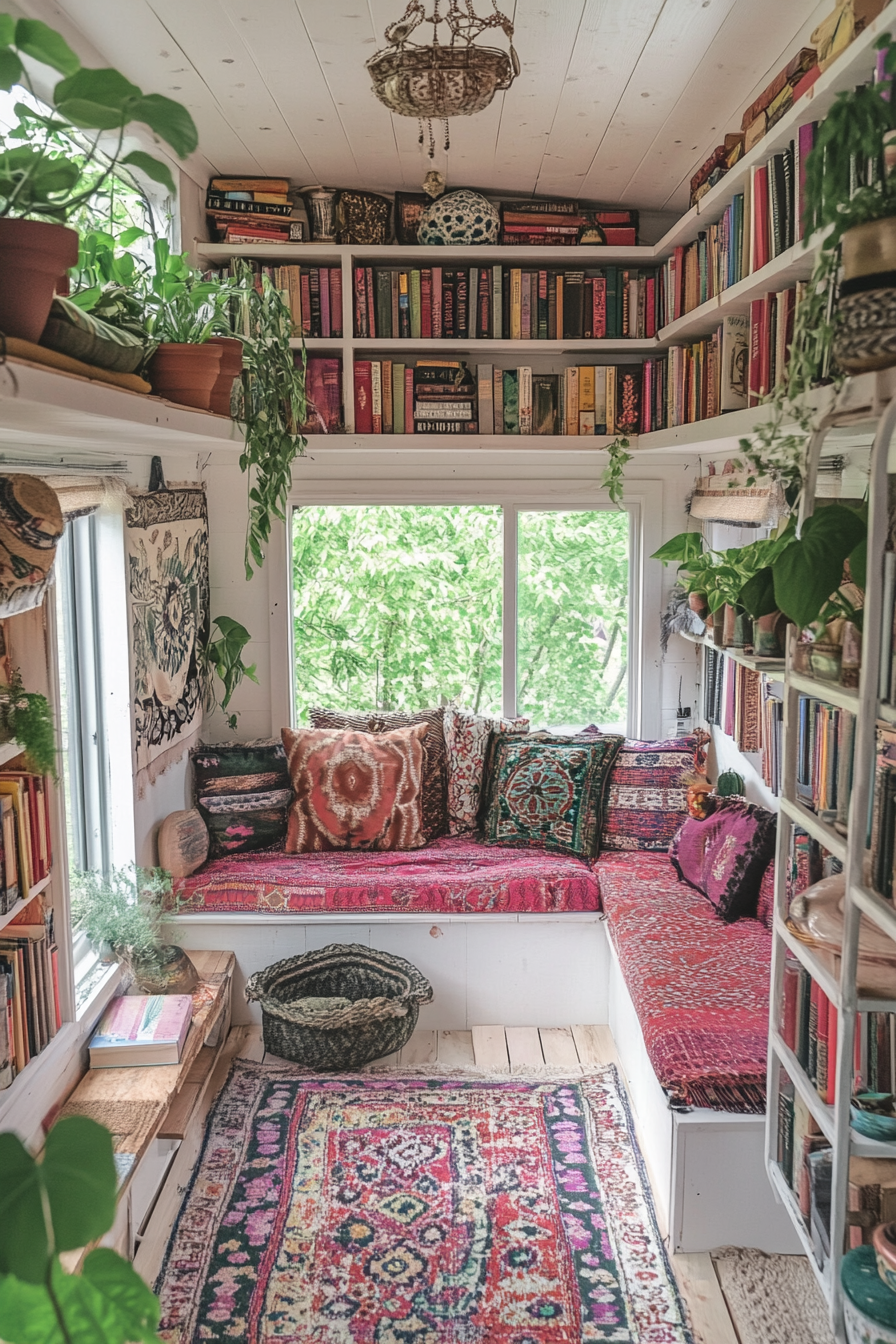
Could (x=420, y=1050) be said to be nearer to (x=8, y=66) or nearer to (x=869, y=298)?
(x=869, y=298)

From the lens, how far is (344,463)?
419 cm

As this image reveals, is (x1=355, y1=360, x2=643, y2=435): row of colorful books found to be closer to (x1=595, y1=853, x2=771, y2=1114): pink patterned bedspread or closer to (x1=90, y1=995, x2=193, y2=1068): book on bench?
(x1=595, y1=853, x2=771, y2=1114): pink patterned bedspread

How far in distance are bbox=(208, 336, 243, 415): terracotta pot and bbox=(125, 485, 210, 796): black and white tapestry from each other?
2.59ft

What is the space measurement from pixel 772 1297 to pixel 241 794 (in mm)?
2290

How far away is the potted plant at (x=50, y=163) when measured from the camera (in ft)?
3.98

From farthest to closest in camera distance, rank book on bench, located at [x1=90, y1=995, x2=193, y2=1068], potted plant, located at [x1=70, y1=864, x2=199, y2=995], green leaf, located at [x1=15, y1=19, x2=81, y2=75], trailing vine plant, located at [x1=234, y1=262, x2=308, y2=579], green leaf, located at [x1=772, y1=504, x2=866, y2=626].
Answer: trailing vine plant, located at [x1=234, y1=262, x2=308, y2=579]
potted plant, located at [x1=70, y1=864, x2=199, y2=995]
book on bench, located at [x1=90, y1=995, x2=193, y2=1068]
green leaf, located at [x1=772, y1=504, x2=866, y2=626]
green leaf, located at [x1=15, y1=19, x2=81, y2=75]

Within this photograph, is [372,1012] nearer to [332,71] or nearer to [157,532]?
[157,532]

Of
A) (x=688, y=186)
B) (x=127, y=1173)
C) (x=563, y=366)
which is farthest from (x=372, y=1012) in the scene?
(x=688, y=186)

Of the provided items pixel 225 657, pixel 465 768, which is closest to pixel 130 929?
pixel 225 657

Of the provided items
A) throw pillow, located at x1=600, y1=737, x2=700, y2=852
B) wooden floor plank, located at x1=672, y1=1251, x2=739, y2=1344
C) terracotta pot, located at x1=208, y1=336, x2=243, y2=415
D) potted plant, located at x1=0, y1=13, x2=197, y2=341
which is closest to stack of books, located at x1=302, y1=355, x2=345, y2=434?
terracotta pot, located at x1=208, y1=336, x2=243, y2=415

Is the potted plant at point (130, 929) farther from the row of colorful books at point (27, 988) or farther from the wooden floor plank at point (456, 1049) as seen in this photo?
the wooden floor plank at point (456, 1049)

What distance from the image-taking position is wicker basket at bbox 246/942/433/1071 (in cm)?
320

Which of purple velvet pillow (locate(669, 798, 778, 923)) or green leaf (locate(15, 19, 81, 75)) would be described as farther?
purple velvet pillow (locate(669, 798, 778, 923))

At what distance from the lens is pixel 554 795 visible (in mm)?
3883
